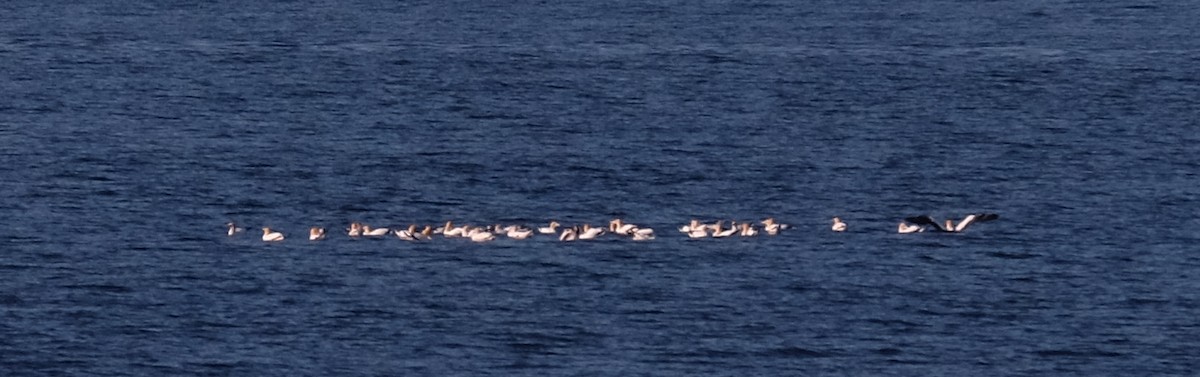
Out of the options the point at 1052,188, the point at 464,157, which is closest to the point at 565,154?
the point at 464,157

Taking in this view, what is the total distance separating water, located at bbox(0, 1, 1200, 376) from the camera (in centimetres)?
4834

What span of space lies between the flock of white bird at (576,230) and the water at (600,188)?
477mm

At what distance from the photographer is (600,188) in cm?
6419

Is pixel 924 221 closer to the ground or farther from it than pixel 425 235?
farther from it

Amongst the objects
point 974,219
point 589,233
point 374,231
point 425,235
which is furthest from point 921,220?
point 374,231

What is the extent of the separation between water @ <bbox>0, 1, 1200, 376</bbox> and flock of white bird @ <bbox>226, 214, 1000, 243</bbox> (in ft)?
1.57

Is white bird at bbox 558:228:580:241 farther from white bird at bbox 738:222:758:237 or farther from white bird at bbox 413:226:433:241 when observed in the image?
white bird at bbox 738:222:758:237

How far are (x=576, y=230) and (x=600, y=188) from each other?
7.07 meters

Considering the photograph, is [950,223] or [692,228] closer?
[692,228]

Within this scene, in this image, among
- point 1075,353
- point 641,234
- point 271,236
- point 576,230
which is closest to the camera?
point 1075,353

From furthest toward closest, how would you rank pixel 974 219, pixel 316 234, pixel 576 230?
pixel 974 219
pixel 316 234
pixel 576 230

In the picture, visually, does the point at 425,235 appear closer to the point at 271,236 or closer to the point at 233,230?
the point at 271,236

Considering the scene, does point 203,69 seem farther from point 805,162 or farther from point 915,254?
point 915,254

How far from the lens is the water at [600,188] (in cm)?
4834
